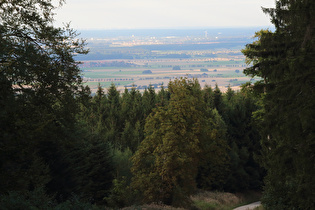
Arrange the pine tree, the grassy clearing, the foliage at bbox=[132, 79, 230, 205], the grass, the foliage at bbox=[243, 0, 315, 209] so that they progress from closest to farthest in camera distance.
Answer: the pine tree < the foliage at bbox=[243, 0, 315, 209] < the foliage at bbox=[132, 79, 230, 205] < the grassy clearing < the grass

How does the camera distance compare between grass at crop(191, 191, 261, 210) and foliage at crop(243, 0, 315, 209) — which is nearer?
foliage at crop(243, 0, 315, 209)

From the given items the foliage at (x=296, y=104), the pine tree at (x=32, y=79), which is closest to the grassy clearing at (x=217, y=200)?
the foliage at (x=296, y=104)

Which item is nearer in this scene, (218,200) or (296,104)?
(296,104)

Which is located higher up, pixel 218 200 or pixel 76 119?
pixel 76 119

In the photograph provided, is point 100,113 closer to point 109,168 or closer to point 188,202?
point 109,168

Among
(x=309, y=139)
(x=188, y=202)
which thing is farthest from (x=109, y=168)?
(x=309, y=139)

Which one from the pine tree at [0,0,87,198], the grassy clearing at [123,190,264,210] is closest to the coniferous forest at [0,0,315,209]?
the pine tree at [0,0,87,198]

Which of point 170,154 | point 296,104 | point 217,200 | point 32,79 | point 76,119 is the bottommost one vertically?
point 217,200

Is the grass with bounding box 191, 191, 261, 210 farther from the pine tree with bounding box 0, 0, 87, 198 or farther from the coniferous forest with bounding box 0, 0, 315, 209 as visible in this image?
the pine tree with bounding box 0, 0, 87, 198

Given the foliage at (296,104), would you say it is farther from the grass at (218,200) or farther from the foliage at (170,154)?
the grass at (218,200)

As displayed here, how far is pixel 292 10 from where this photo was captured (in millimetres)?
16625

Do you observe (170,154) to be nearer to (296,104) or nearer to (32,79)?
(296,104)

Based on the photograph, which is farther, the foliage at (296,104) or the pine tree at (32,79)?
the foliage at (296,104)

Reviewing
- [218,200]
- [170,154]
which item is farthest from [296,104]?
[218,200]
